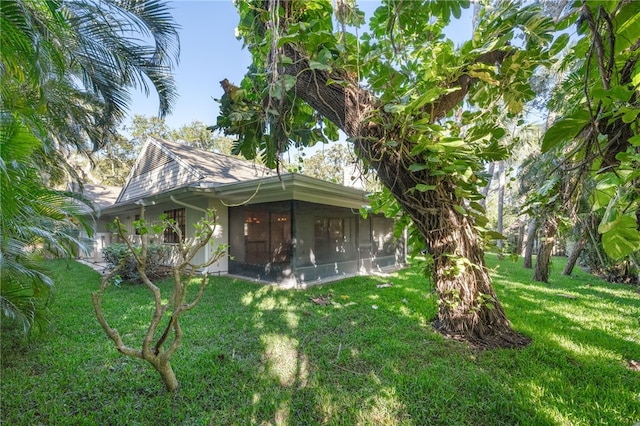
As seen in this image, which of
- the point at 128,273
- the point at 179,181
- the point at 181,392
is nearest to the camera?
the point at 181,392

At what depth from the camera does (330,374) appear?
8.58ft

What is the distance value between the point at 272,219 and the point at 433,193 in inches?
213

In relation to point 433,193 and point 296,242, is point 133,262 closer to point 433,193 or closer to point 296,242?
point 296,242

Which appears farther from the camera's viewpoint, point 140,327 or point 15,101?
point 140,327

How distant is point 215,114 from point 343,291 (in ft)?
15.3

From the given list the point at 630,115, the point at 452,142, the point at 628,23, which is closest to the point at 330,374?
the point at 452,142

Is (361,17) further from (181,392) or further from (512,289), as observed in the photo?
(512,289)

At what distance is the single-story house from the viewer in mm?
6902

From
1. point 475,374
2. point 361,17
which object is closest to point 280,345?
point 475,374

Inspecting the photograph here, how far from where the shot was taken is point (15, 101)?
2.90 meters

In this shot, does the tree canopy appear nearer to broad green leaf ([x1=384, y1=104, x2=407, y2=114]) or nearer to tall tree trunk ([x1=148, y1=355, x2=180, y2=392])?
broad green leaf ([x1=384, y1=104, x2=407, y2=114])

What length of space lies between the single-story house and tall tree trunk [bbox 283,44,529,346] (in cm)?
300

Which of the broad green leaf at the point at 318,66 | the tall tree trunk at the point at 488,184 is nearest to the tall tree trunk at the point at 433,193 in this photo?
the broad green leaf at the point at 318,66

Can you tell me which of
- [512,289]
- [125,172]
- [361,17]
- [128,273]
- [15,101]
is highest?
[125,172]
